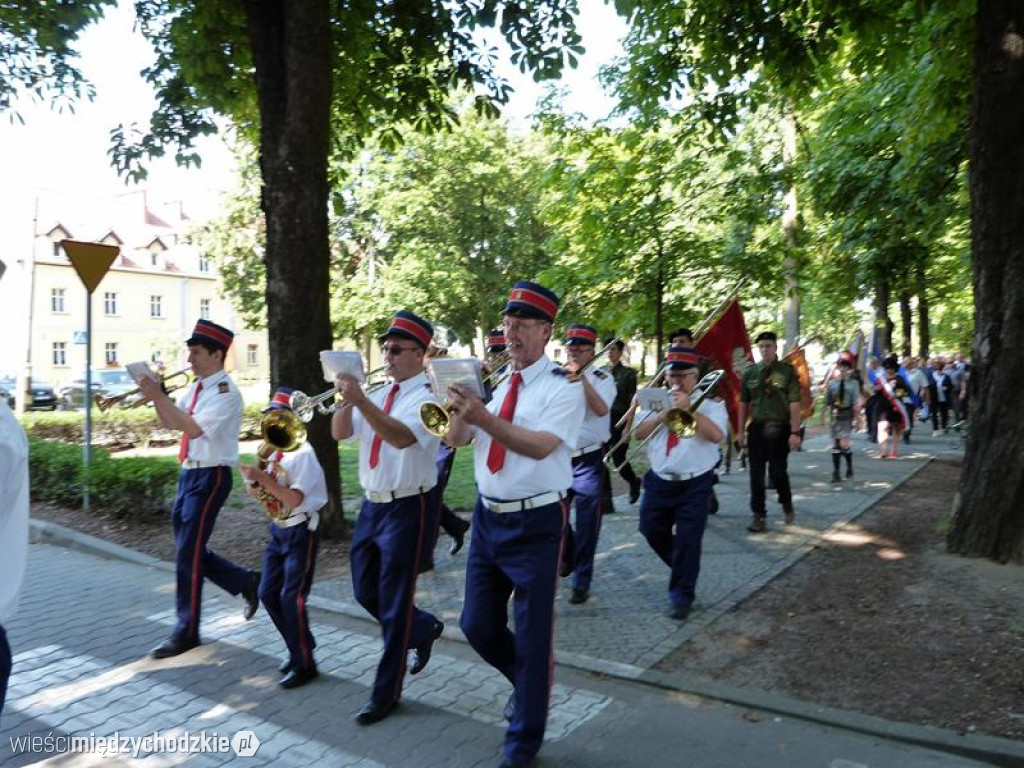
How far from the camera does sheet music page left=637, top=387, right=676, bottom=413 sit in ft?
18.3

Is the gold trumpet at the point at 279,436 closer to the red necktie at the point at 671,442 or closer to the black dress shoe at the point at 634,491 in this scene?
the red necktie at the point at 671,442

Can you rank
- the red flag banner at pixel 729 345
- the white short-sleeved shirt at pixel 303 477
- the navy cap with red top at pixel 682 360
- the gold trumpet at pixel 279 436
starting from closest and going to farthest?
the gold trumpet at pixel 279 436 < the white short-sleeved shirt at pixel 303 477 < the navy cap with red top at pixel 682 360 < the red flag banner at pixel 729 345

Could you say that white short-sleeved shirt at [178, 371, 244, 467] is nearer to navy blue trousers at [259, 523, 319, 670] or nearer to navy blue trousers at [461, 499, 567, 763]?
navy blue trousers at [259, 523, 319, 670]

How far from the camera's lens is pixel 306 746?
13.3 feet

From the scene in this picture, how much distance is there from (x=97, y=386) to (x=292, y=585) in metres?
31.5

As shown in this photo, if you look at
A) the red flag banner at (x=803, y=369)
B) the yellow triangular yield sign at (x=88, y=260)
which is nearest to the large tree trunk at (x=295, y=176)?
the yellow triangular yield sign at (x=88, y=260)

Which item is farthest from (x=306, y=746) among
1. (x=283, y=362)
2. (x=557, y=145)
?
(x=557, y=145)

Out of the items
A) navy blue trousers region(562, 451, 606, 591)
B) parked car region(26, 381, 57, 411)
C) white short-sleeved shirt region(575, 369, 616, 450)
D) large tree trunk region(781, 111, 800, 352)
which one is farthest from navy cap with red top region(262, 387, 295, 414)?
parked car region(26, 381, 57, 411)

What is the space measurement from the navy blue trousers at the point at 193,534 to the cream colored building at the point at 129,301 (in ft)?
142

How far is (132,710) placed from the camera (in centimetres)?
446

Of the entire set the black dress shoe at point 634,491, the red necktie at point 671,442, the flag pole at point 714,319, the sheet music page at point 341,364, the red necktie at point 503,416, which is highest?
the flag pole at point 714,319

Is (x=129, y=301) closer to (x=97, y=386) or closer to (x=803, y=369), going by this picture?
(x=97, y=386)

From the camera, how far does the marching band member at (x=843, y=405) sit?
11703 mm

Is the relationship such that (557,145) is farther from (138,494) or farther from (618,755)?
(618,755)
